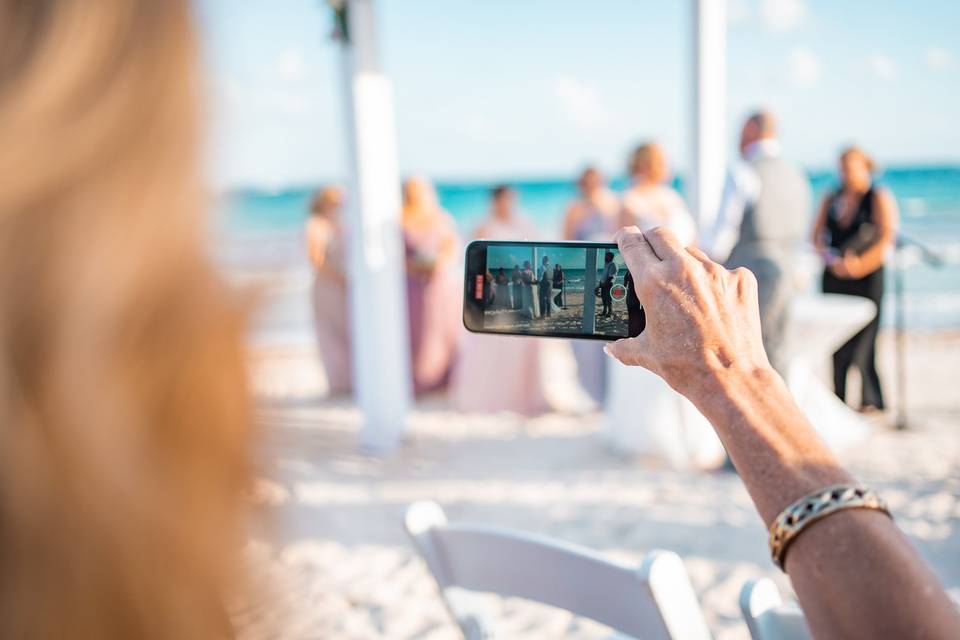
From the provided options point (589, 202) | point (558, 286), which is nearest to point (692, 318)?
point (558, 286)

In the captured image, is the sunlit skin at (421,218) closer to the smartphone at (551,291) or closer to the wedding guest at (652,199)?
the wedding guest at (652,199)

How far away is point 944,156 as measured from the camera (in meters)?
33.4

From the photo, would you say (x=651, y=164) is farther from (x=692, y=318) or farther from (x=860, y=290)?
(x=692, y=318)

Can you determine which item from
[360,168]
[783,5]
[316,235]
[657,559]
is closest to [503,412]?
[360,168]

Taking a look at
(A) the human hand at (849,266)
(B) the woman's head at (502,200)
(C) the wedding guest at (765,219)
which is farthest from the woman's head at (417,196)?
(A) the human hand at (849,266)

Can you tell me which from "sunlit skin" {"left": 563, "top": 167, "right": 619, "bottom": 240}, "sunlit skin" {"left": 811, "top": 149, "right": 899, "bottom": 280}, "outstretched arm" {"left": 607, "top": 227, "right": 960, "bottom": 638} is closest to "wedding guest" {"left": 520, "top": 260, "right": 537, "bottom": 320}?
"outstretched arm" {"left": 607, "top": 227, "right": 960, "bottom": 638}

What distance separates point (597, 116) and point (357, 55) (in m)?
35.9

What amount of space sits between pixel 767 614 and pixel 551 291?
59 centimetres

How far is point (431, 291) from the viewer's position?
6824 mm

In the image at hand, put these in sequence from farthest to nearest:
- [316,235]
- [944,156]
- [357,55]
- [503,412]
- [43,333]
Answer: [944,156] < [316,235] < [503,412] < [357,55] < [43,333]

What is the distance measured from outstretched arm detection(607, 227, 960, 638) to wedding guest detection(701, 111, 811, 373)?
3.24 m

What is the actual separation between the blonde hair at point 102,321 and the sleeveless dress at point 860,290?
18.6ft

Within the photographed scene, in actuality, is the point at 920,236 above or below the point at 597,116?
below

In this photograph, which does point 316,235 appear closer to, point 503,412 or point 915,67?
point 503,412
